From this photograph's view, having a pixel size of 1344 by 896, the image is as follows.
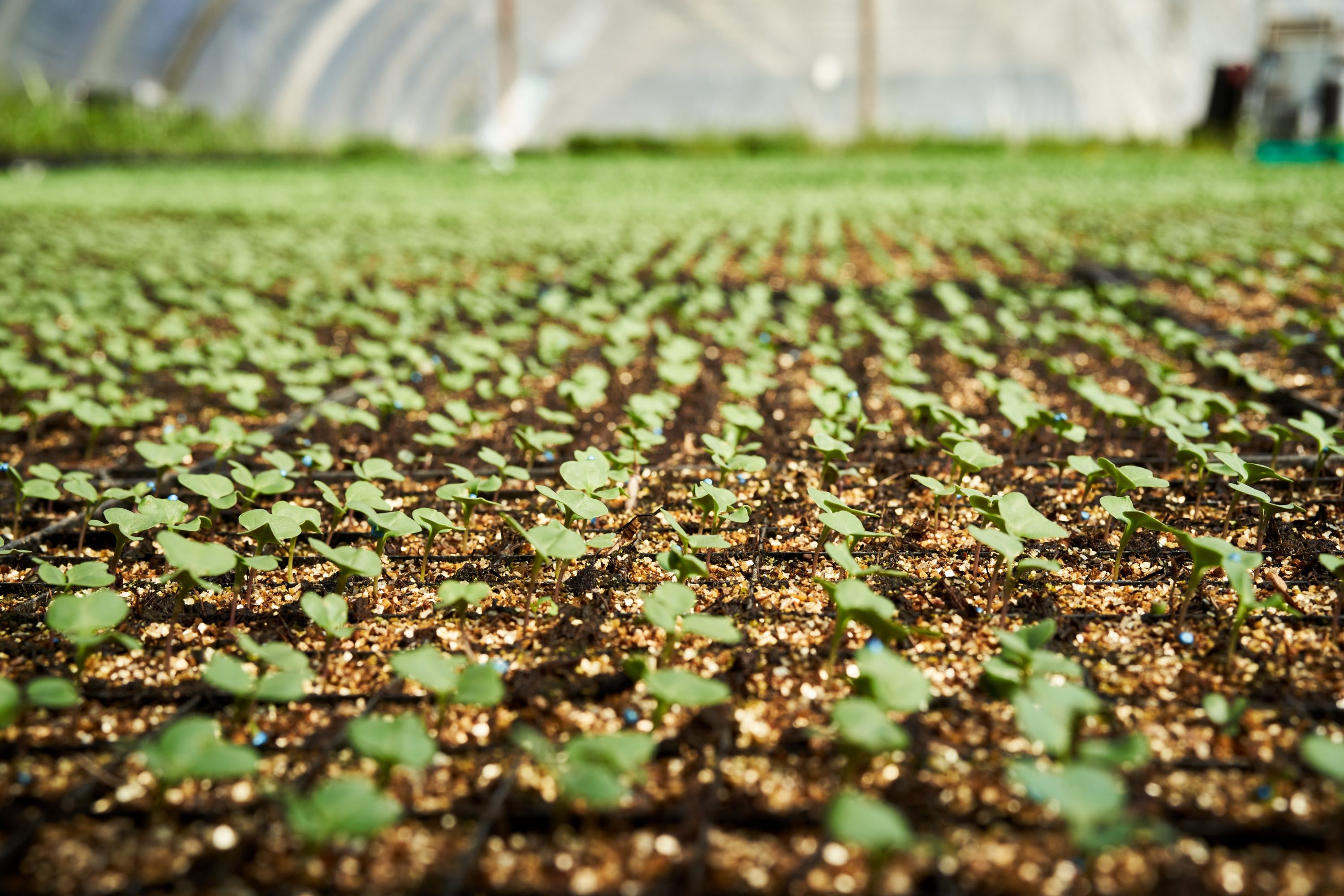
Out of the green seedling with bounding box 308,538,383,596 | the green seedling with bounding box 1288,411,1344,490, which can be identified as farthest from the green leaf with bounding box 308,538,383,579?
the green seedling with bounding box 1288,411,1344,490

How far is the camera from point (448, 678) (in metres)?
1.12

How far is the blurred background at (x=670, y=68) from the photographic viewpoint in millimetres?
13617

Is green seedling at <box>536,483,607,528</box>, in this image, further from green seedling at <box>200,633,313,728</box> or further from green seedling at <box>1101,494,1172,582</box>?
green seedling at <box>1101,494,1172,582</box>

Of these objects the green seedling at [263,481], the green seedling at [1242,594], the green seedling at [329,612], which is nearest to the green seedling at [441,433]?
the green seedling at [263,481]

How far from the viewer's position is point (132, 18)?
1572 cm

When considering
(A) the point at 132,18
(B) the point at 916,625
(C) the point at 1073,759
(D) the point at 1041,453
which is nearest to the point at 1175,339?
(D) the point at 1041,453

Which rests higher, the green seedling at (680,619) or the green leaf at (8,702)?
the green leaf at (8,702)

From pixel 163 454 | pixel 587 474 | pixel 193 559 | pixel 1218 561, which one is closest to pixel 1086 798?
pixel 1218 561

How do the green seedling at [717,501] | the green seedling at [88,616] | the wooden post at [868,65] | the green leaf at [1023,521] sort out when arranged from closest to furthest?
the green seedling at [88,616] < the green leaf at [1023,521] < the green seedling at [717,501] < the wooden post at [868,65]

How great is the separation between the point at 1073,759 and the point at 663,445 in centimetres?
148

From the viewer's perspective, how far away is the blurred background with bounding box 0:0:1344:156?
13617mm

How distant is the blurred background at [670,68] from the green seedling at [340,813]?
1339 cm

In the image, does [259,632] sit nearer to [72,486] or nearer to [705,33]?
[72,486]

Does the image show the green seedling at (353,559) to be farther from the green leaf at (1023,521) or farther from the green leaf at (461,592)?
the green leaf at (1023,521)
